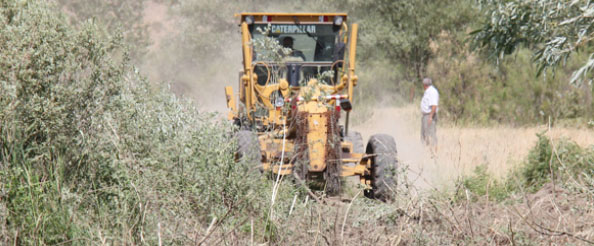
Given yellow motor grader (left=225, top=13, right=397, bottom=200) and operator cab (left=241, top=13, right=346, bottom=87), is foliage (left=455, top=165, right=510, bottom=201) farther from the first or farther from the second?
operator cab (left=241, top=13, right=346, bottom=87)

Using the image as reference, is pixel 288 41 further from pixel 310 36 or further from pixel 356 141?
pixel 356 141

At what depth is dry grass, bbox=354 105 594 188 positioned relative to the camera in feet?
22.2

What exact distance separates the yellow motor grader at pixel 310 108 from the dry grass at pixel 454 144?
24.5 inches

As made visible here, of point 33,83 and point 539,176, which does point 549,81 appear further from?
point 33,83

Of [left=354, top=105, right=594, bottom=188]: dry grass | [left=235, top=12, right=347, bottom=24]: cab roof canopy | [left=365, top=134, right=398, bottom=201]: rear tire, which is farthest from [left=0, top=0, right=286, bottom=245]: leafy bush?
[left=235, top=12, right=347, bottom=24]: cab roof canopy

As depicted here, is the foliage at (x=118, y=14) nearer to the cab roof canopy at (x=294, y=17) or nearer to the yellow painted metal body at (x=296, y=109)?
the cab roof canopy at (x=294, y=17)

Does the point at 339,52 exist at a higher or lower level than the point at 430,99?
higher

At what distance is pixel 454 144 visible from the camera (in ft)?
38.7

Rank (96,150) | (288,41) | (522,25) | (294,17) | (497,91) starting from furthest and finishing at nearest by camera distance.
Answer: (497,91) < (522,25) < (288,41) < (294,17) < (96,150)

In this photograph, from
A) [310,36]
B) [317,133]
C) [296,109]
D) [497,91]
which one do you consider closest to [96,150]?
[296,109]

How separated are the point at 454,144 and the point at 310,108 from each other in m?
5.07

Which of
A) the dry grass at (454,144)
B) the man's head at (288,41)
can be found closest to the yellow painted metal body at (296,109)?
the man's head at (288,41)

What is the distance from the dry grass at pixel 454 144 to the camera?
675 centimetres

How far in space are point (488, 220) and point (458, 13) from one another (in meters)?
16.9
